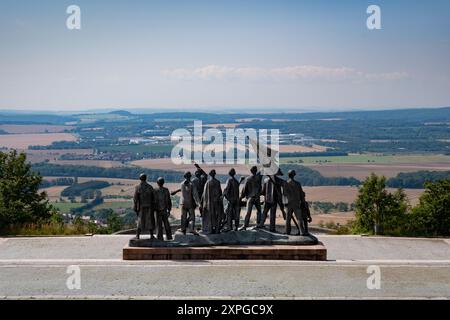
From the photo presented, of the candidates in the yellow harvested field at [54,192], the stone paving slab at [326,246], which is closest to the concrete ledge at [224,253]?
the stone paving slab at [326,246]

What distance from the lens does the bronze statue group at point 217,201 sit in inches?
754

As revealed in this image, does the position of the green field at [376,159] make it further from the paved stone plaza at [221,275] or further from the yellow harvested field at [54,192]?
the paved stone plaza at [221,275]

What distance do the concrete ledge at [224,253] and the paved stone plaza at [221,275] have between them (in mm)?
400

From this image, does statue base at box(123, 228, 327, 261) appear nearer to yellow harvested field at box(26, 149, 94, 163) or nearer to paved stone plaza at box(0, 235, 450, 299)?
paved stone plaza at box(0, 235, 450, 299)

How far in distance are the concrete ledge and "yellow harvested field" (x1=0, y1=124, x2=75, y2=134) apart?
159577mm

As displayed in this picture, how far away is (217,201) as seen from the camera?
769 inches

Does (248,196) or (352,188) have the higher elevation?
(248,196)

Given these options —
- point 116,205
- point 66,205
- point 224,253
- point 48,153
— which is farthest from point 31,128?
point 224,253

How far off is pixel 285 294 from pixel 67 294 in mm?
5131

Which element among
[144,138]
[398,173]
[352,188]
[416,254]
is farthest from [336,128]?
[416,254]

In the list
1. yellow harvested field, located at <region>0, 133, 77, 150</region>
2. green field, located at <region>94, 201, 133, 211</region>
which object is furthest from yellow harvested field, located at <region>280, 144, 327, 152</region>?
yellow harvested field, located at <region>0, 133, 77, 150</region>

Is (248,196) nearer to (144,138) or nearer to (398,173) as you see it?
Result: (398,173)

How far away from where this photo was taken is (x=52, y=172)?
9350 cm

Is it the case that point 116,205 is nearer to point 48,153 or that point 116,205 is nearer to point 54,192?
point 54,192
